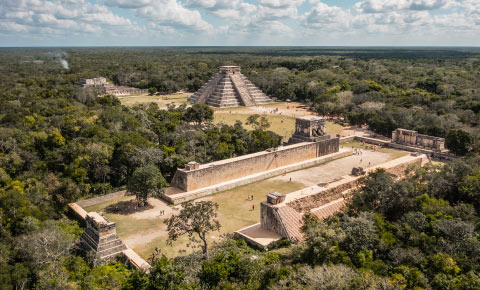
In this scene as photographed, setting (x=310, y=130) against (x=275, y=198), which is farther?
(x=310, y=130)

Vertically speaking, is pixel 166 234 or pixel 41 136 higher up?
pixel 41 136

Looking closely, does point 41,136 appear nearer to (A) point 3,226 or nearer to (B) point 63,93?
(A) point 3,226

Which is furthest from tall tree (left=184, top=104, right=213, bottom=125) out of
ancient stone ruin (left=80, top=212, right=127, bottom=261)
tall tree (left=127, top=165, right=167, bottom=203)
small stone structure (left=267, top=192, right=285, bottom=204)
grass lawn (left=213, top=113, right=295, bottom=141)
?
ancient stone ruin (left=80, top=212, right=127, bottom=261)

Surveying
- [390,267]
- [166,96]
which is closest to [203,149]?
[390,267]

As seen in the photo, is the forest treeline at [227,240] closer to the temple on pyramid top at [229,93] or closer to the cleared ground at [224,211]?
the cleared ground at [224,211]

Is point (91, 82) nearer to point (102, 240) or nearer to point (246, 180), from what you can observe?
point (246, 180)

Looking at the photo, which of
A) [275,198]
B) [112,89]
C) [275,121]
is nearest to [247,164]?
[275,198]
